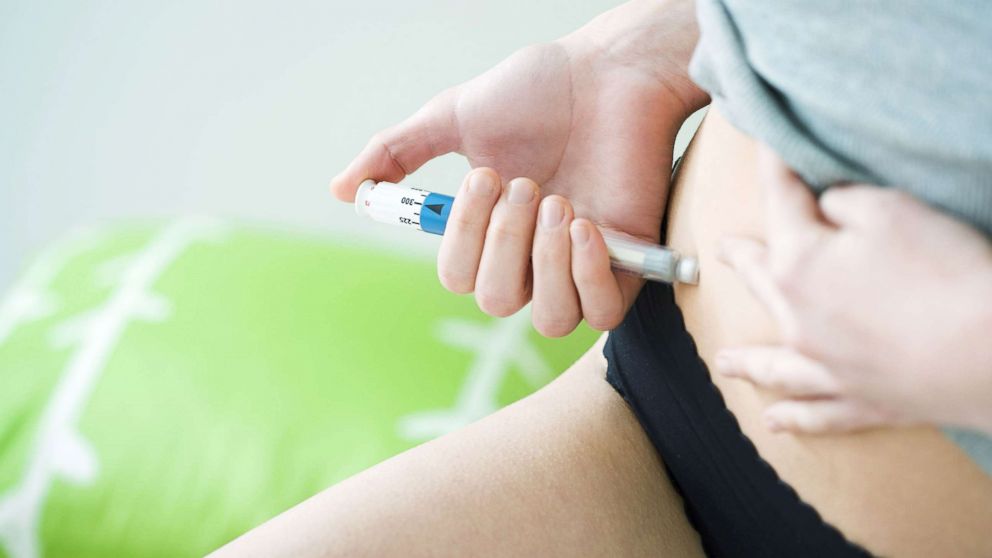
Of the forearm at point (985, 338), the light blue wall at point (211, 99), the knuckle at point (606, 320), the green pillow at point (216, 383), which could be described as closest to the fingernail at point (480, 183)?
the knuckle at point (606, 320)

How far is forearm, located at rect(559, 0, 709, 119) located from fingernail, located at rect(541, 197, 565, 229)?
0.14 meters

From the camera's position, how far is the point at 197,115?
5.51 ft

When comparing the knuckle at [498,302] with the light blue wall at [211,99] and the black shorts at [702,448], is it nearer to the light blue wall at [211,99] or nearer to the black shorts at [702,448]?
the black shorts at [702,448]

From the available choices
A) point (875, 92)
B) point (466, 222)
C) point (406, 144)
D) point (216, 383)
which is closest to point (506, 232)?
point (466, 222)

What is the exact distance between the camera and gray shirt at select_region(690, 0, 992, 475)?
414 mm

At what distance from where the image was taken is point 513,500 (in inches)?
23.6

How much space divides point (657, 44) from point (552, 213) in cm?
17

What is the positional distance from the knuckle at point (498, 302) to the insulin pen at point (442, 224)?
0.20 ft

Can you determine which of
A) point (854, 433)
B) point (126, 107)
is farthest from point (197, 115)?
point (854, 433)

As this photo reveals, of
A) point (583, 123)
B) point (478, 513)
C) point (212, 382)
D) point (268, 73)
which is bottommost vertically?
point (212, 382)

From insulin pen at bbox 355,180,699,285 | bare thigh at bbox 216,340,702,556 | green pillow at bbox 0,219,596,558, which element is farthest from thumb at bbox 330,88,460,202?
green pillow at bbox 0,219,596,558

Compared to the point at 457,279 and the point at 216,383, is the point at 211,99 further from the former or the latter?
the point at 457,279

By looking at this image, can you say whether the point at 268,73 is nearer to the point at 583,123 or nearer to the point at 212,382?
the point at 212,382

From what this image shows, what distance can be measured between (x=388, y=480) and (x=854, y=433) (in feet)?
0.98
